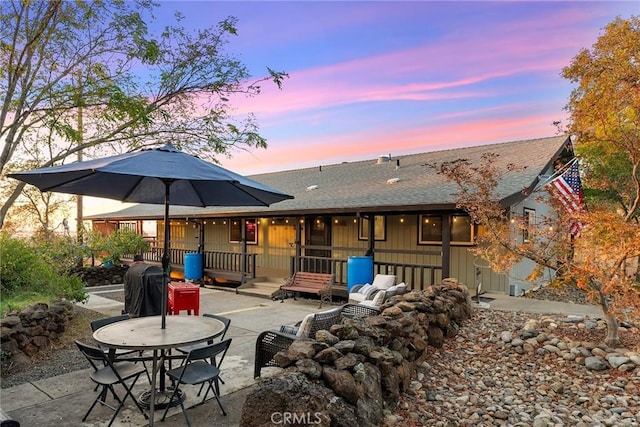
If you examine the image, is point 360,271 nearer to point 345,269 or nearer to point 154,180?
point 345,269

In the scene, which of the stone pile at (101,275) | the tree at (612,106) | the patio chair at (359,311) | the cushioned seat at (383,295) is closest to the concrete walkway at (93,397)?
the patio chair at (359,311)

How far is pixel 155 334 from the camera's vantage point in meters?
3.44

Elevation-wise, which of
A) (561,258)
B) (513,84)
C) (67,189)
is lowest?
(561,258)

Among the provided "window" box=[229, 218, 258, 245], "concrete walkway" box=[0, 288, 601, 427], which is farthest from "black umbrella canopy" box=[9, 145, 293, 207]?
"window" box=[229, 218, 258, 245]

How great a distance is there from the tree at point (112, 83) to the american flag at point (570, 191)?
17.9ft

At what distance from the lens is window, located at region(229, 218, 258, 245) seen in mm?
14812

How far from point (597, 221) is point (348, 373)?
3.88 m

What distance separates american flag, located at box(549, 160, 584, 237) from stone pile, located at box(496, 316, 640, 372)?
1455 mm

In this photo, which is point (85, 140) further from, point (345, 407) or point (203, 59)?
point (345, 407)

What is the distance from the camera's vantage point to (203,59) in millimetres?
7402

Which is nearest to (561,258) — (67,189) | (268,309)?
(268,309)

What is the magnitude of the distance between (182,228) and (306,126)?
7.88m

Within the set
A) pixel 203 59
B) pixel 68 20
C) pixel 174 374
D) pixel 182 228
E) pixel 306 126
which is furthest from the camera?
pixel 182 228

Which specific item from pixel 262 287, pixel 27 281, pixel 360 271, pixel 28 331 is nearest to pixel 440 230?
pixel 360 271
